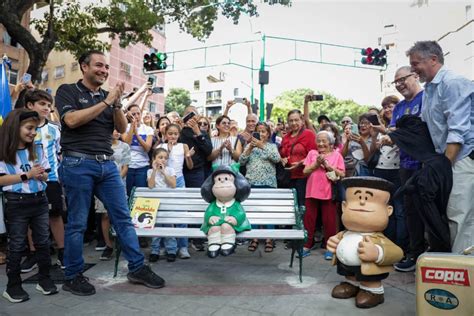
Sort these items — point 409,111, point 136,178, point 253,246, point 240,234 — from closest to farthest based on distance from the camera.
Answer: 1. point 240,234
2. point 409,111
3. point 253,246
4. point 136,178

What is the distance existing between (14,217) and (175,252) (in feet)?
6.32

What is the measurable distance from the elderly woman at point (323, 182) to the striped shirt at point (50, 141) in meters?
2.98

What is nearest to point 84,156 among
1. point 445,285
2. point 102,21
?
point 445,285

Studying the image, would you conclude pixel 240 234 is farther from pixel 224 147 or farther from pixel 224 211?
pixel 224 147

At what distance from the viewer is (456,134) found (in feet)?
9.89

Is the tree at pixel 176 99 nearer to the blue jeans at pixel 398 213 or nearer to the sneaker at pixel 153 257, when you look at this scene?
Answer: the sneaker at pixel 153 257

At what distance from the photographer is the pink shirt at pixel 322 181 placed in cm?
486

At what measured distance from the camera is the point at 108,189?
3.58 metres

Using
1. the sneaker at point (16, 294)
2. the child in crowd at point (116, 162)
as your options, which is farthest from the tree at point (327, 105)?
the sneaker at point (16, 294)

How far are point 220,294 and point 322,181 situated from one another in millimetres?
2127

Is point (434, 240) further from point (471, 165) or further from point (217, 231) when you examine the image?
point (217, 231)

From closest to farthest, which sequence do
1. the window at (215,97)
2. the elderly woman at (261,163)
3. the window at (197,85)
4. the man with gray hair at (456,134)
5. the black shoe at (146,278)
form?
1. the man with gray hair at (456,134)
2. the black shoe at (146,278)
3. the elderly woman at (261,163)
4. the window at (215,97)
5. the window at (197,85)

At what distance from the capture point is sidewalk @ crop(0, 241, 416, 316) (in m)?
3.04

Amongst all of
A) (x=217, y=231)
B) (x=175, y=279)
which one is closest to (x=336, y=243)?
(x=217, y=231)
